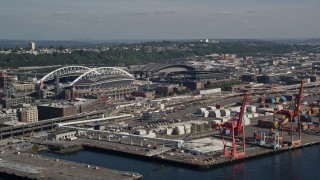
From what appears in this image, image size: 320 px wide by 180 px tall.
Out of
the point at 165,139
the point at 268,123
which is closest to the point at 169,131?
the point at 165,139

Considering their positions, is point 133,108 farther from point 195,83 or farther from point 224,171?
point 224,171

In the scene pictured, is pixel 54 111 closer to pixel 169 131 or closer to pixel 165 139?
pixel 169 131

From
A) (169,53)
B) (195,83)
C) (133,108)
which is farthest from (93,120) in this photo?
(169,53)

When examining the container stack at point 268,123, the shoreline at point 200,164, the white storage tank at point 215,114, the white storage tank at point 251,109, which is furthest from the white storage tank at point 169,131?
the white storage tank at point 251,109

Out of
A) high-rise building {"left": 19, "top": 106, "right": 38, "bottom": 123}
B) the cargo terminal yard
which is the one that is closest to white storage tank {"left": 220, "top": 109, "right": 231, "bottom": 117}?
the cargo terminal yard

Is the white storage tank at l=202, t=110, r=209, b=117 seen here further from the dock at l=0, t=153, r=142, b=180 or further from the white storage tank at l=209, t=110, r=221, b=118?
the dock at l=0, t=153, r=142, b=180

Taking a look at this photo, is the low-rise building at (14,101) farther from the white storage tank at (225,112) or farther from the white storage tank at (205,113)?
the white storage tank at (225,112)

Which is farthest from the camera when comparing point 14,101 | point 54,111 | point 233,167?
point 14,101
